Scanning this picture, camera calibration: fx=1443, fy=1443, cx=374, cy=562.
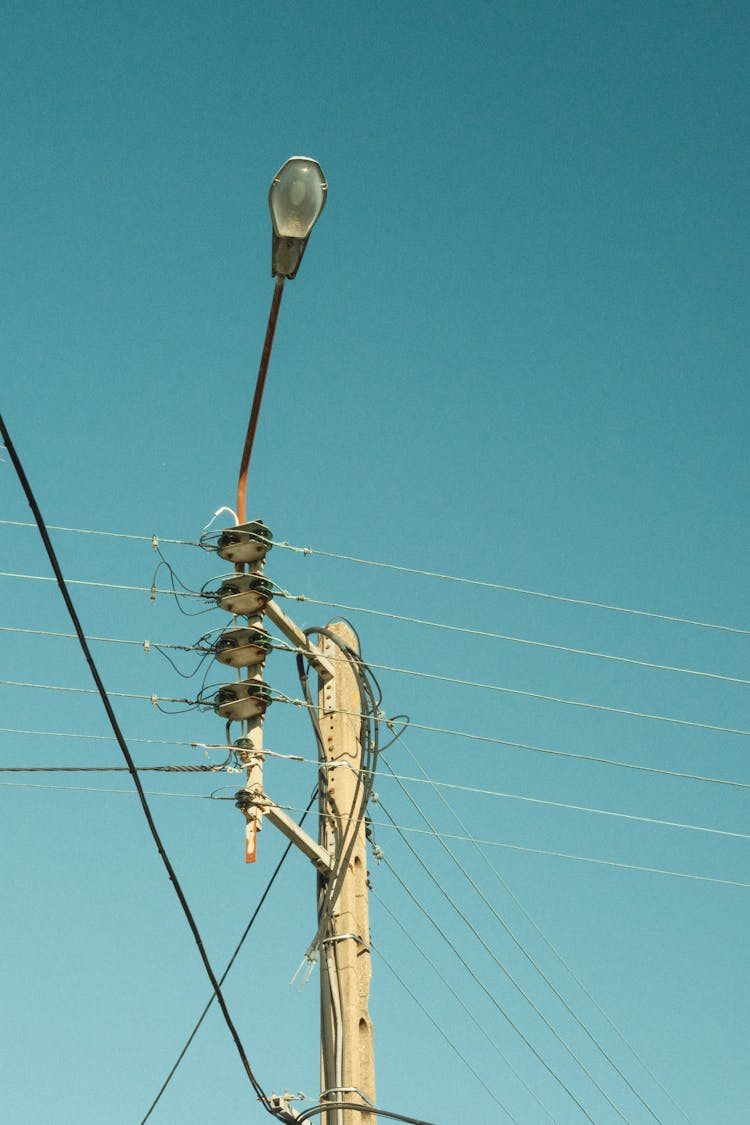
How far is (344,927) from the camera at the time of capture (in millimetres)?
9836

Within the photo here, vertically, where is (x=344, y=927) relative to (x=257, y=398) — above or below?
below

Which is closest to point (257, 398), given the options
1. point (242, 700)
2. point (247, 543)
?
point (247, 543)

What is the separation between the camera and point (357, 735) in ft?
35.1

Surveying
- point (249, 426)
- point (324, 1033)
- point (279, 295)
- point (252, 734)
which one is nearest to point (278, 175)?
point (279, 295)

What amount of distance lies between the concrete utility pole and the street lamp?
8.29 feet

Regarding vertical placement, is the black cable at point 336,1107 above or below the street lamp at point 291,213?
below

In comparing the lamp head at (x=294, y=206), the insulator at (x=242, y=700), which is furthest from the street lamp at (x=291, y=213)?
the insulator at (x=242, y=700)

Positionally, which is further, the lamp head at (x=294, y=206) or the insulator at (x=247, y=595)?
the insulator at (x=247, y=595)

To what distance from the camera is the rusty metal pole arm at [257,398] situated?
974cm

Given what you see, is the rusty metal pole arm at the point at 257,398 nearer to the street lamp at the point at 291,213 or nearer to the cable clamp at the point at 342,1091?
the street lamp at the point at 291,213

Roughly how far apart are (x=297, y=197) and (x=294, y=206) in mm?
70

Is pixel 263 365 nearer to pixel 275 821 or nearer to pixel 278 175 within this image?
pixel 278 175

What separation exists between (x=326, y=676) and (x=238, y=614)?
929 mm

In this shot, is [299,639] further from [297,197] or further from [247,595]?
[297,197]
